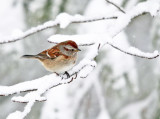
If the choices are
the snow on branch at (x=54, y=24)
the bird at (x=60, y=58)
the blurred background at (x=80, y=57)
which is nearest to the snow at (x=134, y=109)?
the blurred background at (x=80, y=57)

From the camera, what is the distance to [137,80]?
401 cm

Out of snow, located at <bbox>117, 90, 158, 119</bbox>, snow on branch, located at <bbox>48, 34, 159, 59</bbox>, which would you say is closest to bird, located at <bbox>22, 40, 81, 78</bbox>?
snow on branch, located at <bbox>48, 34, 159, 59</bbox>

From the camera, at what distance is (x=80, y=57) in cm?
393

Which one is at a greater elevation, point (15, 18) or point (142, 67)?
point (15, 18)

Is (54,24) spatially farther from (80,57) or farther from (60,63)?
(80,57)

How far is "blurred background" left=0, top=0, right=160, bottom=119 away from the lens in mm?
3918

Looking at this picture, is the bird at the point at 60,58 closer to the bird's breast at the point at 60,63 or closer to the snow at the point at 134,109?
the bird's breast at the point at 60,63

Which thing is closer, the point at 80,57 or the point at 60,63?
the point at 60,63

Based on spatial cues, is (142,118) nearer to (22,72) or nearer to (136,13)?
(22,72)

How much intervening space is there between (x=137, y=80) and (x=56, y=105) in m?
0.77

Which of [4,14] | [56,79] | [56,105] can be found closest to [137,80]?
[56,105]

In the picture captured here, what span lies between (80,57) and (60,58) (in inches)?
29.4

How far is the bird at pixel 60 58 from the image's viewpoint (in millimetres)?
3076

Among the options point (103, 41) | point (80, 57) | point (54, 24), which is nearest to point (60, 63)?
point (54, 24)
